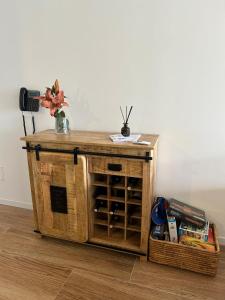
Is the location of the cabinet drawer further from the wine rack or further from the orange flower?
the orange flower

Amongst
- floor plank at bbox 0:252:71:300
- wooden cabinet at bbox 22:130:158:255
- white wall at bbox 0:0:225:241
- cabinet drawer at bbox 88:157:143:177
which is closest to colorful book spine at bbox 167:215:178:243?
wooden cabinet at bbox 22:130:158:255

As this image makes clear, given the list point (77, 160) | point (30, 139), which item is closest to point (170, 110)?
point (77, 160)

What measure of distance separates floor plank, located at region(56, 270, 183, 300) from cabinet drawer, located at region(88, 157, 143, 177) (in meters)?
0.71

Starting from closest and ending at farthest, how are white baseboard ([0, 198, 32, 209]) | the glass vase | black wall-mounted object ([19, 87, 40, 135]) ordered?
the glass vase
black wall-mounted object ([19, 87, 40, 135])
white baseboard ([0, 198, 32, 209])

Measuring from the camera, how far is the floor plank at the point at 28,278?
1.39 metres

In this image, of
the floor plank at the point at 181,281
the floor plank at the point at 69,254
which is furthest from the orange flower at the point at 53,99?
the floor plank at the point at 181,281

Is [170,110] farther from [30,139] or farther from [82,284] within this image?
[82,284]

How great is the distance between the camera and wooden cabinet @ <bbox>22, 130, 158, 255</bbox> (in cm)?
149

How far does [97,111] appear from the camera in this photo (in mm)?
1850

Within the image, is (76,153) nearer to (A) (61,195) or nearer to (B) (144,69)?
(A) (61,195)

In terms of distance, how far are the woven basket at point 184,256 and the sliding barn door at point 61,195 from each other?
0.53 metres

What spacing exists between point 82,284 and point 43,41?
6.08ft

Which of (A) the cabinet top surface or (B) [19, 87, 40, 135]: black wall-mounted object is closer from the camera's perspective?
(A) the cabinet top surface

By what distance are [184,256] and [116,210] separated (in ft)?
1.85
